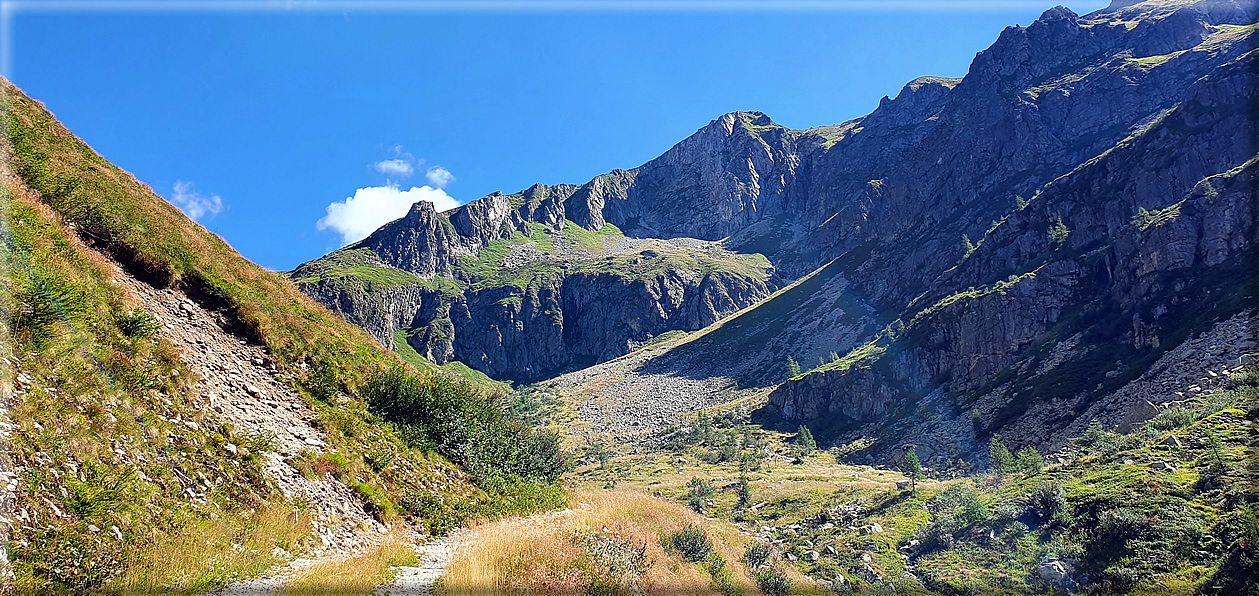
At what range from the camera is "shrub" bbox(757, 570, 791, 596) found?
17.4m

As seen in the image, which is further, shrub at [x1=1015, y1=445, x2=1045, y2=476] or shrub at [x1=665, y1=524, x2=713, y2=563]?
shrub at [x1=1015, y1=445, x2=1045, y2=476]

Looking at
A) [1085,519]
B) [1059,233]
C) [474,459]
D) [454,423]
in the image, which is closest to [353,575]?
[474,459]

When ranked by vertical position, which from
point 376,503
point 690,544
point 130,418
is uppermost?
point 130,418

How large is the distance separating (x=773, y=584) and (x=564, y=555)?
29.8 feet

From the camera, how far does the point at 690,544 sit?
18.4m

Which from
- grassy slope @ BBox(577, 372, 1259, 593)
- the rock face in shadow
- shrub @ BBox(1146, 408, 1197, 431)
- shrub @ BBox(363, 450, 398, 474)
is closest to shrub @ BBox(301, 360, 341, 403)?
shrub @ BBox(363, 450, 398, 474)

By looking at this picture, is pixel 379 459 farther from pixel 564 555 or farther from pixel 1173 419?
pixel 1173 419

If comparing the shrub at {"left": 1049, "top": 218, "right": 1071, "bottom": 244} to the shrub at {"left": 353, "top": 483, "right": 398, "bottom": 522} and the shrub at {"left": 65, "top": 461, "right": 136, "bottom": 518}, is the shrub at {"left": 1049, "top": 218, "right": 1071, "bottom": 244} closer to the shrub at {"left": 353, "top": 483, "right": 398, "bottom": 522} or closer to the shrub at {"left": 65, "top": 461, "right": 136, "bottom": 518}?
the shrub at {"left": 353, "top": 483, "right": 398, "bottom": 522}

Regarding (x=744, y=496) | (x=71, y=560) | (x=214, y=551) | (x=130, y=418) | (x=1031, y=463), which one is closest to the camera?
(x=71, y=560)

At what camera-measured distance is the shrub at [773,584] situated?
57.0ft

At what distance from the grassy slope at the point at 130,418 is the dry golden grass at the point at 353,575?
2.97ft

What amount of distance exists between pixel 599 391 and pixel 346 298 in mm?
111230

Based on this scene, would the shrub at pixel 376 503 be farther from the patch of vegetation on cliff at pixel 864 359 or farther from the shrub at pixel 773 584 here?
the patch of vegetation on cliff at pixel 864 359

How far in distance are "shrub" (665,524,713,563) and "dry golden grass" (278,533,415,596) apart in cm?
933
